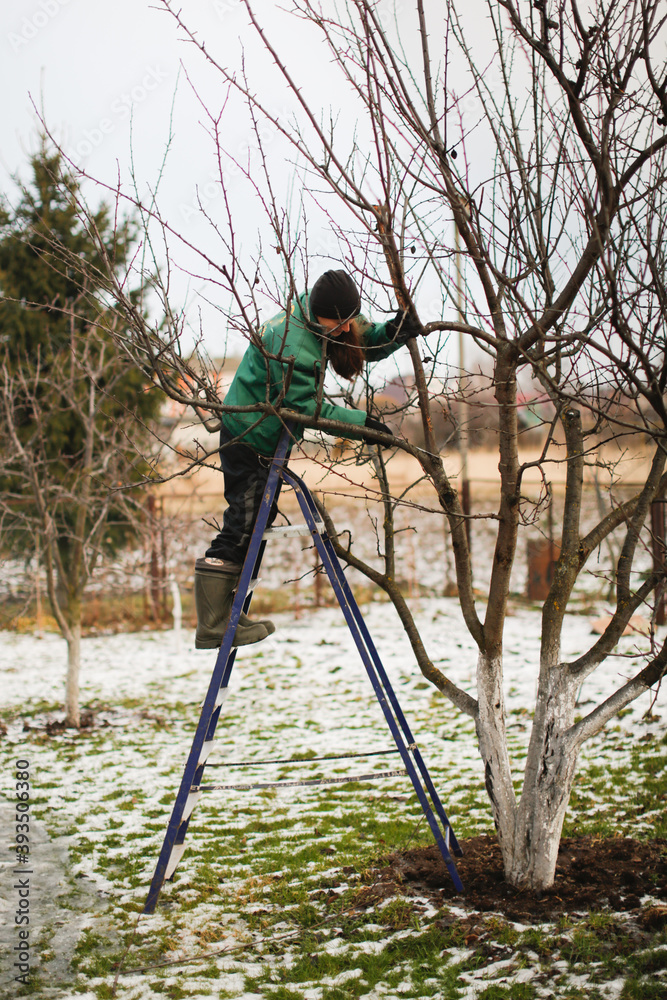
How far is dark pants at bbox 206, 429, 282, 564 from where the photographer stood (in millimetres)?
3258

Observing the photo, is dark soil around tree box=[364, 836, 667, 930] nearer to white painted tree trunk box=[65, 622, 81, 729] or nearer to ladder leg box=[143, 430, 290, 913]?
ladder leg box=[143, 430, 290, 913]

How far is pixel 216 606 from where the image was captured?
329cm

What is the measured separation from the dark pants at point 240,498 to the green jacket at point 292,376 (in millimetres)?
75

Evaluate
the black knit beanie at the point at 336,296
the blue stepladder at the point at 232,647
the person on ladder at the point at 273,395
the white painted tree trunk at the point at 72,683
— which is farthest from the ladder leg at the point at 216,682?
the white painted tree trunk at the point at 72,683

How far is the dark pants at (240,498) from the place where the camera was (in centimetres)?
326

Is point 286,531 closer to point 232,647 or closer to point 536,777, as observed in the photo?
point 232,647

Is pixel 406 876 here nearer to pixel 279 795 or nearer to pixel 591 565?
pixel 279 795

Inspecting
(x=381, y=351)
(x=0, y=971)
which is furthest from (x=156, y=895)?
(x=381, y=351)

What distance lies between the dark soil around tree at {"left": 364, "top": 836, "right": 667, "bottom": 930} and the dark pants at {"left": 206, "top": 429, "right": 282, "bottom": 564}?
1.52m

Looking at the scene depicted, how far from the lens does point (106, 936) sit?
9.91 feet

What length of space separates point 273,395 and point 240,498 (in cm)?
45

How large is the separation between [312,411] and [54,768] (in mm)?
3804

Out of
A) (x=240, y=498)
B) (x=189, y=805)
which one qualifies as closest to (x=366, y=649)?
(x=240, y=498)

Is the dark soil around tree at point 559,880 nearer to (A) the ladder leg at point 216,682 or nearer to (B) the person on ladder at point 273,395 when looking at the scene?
(A) the ladder leg at point 216,682
